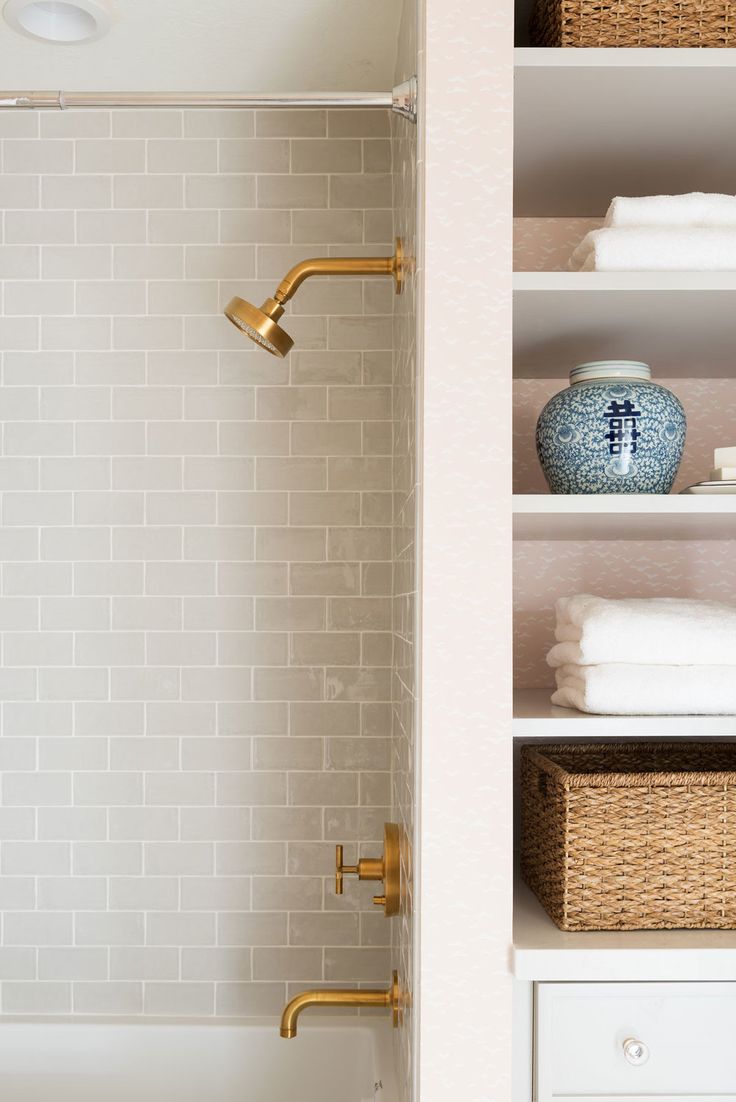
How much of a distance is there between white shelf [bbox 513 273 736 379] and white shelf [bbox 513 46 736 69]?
0.80 ft

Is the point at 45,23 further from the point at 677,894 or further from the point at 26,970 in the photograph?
the point at 26,970

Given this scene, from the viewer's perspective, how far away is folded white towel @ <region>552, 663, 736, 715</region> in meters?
1.18

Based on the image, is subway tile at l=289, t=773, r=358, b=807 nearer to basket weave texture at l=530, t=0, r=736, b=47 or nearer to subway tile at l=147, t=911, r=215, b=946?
subway tile at l=147, t=911, r=215, b=946

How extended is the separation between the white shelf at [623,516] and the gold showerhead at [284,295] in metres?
Answer: 0.47

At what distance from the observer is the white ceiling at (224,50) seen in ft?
4.91

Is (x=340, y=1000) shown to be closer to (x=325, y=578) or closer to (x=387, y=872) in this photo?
(x=387, y=872)

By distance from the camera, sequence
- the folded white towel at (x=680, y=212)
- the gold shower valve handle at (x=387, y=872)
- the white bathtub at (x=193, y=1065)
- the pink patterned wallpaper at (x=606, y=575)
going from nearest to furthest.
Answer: the folded white towel at (x=680, y=212)
the gold shower valve handle at (x=387, y=872)
the pink patterned wallpaper at (x=606, y=575)
the white bathtub at (x=193, y=1065)

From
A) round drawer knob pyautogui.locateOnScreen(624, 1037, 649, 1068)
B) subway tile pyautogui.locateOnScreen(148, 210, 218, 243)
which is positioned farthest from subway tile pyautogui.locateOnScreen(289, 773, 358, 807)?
subway tile pyautogui.locateOnScreen(148, 210, 218, 243)

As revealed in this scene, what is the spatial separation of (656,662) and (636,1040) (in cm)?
44

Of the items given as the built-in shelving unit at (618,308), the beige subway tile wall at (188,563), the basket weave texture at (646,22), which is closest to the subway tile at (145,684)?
the beige subway tile wall at (188,563)

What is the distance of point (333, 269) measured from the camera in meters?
1.51

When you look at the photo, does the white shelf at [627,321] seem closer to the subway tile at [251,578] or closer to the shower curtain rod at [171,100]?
the shower curtain rod at [171,100]

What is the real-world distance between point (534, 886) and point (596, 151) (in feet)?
3.42

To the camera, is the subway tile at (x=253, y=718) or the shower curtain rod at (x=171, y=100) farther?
the subway tile at (x=253, y=718)
